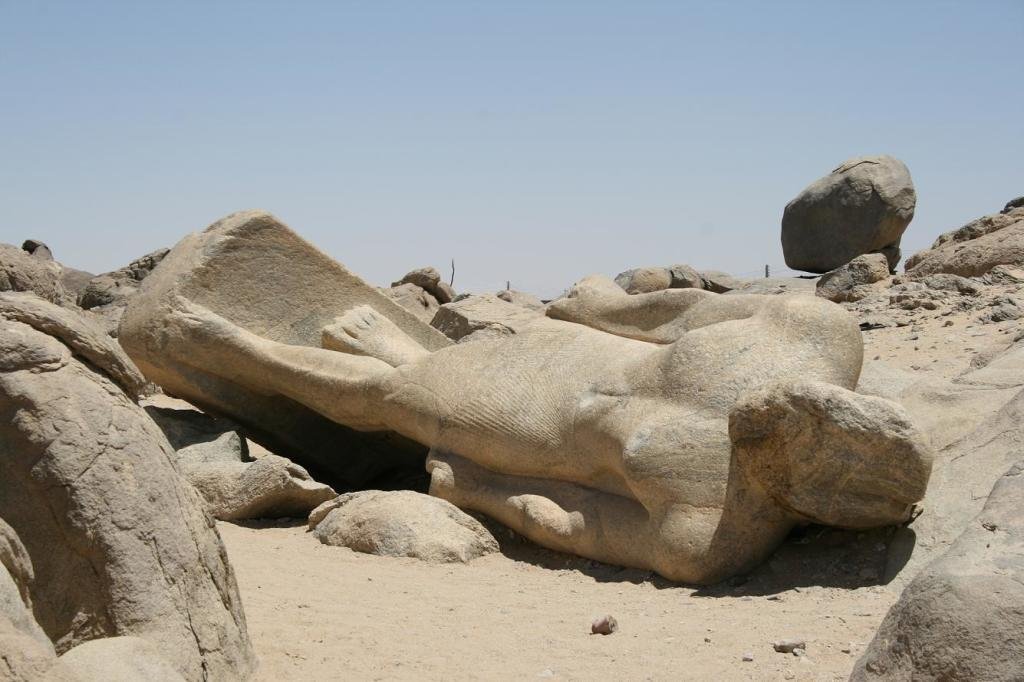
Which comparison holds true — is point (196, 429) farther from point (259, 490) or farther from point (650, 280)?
point (650, 280)

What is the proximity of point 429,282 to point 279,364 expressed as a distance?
25.7ft

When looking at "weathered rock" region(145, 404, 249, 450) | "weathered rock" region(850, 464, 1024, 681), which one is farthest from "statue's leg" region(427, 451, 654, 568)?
"weathered rock" region(850, 464, 1024, 681)

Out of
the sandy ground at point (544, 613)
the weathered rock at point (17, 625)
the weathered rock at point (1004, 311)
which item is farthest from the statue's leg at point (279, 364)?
the weathered rock at point (1004, 311)

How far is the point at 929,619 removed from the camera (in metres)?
2.49

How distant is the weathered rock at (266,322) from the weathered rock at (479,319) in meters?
0.93

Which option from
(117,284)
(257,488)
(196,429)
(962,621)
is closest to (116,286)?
(117,284)

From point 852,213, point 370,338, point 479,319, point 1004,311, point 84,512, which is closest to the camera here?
point 84,512

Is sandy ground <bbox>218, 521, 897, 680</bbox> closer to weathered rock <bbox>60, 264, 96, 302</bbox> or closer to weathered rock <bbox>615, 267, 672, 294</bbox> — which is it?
weathered rock <bbox>615, 267, 672, 294</bbox>

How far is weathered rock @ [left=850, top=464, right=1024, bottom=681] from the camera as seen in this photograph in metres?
2.38

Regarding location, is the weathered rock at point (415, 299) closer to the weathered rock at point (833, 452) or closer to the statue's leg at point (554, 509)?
the statue's leg at point (554, 509)

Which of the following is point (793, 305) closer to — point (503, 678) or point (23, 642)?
point (503, 678)

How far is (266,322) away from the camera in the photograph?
22.7 ft

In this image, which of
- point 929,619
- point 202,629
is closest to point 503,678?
point 202,629

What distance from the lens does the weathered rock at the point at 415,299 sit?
12.7m
